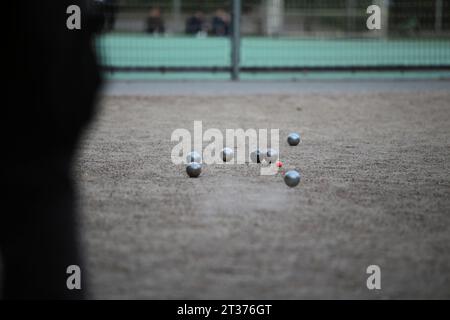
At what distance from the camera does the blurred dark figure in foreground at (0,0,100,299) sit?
2027 mm

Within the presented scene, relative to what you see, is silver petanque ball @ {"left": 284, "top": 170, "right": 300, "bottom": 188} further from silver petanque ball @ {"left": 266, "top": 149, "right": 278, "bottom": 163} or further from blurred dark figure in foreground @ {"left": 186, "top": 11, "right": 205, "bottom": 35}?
blurred dark figure in foreground @ {"left": 186, "top": 11, "right": 205, "bottom": 35}

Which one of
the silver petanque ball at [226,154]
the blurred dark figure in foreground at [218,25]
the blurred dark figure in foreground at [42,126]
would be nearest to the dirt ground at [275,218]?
the silver petanque ball at [226,154]

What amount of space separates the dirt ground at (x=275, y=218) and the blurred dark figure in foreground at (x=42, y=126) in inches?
17.8

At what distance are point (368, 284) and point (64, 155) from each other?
1.36 meters

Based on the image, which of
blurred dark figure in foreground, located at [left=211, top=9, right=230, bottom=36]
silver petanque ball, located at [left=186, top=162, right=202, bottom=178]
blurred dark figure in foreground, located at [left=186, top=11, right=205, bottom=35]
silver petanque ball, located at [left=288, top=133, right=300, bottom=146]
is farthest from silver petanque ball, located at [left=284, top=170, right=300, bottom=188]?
blurred dark figure in foreground, located at [left=211, top=9, right=230, bottom=36]

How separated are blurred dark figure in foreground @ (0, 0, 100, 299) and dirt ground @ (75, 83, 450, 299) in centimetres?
45

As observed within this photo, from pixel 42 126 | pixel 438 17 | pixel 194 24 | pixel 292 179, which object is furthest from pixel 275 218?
pixel 194 24

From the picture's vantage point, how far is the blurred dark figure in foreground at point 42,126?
2.03 metres

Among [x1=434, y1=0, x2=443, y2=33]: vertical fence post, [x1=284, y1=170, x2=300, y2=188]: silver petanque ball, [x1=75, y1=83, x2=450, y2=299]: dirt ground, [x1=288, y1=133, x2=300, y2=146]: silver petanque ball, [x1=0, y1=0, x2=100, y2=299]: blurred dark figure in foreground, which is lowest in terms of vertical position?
[x1=75, y1=83, x2=450, y2=299]: dirt ground

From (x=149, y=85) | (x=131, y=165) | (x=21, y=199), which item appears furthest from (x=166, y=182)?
(x=149, y=85)

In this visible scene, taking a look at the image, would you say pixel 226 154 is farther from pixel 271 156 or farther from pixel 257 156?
pixel 271 156

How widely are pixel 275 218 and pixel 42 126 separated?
1.93 m

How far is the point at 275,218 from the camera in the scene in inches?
147
